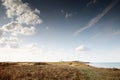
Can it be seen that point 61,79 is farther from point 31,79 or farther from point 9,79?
point 9,79

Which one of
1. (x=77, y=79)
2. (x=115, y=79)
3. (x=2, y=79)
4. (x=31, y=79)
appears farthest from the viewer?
(x=115, y=79)

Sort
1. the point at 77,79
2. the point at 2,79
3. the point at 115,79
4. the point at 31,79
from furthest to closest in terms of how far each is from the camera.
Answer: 1. the point at 115,79
2. the point at 77,79
3. the point at 31,79
4. the point at 2,79

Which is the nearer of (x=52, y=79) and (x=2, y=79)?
(x=2, y=79)

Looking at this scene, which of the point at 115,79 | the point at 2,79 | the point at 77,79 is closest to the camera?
the point at 2,79

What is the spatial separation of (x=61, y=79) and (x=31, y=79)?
4091 millimetres

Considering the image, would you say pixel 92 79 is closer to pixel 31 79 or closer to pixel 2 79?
pixel 31 79

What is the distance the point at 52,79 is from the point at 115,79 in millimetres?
10490

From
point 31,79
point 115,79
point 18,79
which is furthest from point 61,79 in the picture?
point 115,79

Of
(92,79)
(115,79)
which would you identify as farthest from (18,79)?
(115,79)

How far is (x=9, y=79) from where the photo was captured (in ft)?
67.7

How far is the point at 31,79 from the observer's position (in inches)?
854

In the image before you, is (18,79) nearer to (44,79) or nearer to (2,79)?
(2,79)

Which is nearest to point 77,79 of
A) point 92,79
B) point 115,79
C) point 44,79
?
point 92,79

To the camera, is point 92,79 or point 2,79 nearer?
point 2,79
